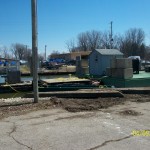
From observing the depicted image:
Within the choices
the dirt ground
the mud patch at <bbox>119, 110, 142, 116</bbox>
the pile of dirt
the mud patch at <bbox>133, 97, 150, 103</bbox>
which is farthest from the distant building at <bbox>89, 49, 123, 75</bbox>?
the mud patch at <bbox>119, 110, 142, 116</bbox>

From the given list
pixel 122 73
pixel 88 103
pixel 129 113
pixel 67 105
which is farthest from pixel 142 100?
pixel 122 73

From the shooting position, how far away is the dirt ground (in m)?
9.69

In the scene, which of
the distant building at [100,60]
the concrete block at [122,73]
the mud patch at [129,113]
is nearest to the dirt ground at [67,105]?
the mud patch at [129,113]

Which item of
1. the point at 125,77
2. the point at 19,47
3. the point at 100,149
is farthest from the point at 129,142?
the point at 19,47

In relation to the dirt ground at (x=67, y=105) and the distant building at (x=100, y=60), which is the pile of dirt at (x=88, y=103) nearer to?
the dirt ground at (x=67, y=105)

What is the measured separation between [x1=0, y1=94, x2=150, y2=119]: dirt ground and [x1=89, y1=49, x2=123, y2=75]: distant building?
15491mm

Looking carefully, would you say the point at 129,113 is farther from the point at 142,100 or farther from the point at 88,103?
the point at 142,100

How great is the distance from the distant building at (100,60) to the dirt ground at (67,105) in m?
15.5

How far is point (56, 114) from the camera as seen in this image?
920cm

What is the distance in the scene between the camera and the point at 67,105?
10.5 m

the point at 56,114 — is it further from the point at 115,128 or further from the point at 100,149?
the point at 100,149

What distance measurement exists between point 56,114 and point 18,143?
289cm

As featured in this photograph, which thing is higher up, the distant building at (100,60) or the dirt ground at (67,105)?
the distant building at (100,60)

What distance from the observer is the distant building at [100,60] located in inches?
1083
